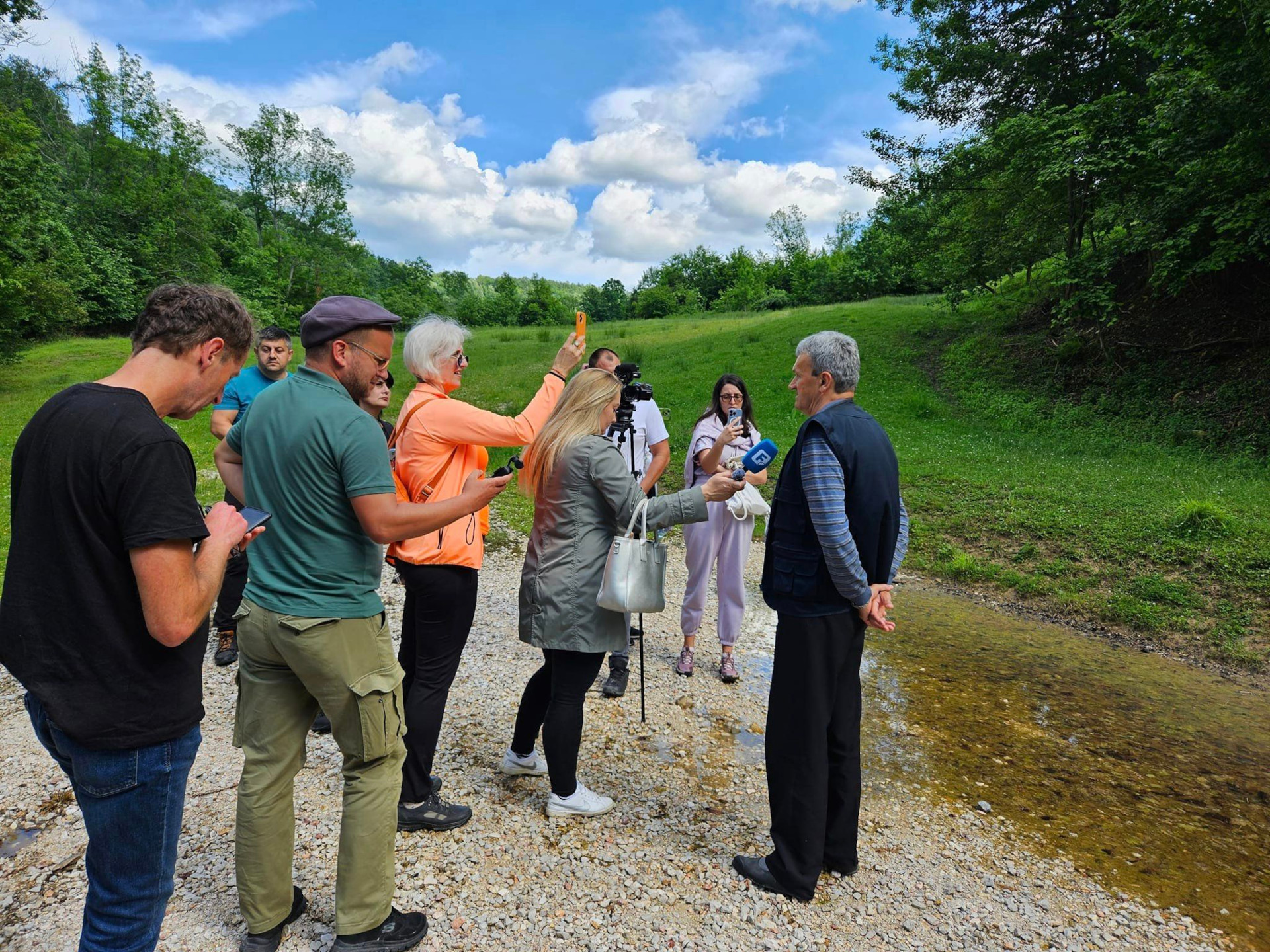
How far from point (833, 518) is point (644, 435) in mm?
3104

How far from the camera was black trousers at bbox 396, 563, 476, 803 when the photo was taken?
11.6ft

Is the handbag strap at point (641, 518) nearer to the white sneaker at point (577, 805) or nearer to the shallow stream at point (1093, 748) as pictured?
the white sneaker at point (577, 805)

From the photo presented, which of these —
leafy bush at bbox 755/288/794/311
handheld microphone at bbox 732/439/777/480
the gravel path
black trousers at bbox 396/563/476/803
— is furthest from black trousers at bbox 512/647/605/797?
leafy bush at bbox 755/288/794/311

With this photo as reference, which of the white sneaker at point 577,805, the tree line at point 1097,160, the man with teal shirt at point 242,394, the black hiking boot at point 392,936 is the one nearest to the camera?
the black hiking boot at point 392,936

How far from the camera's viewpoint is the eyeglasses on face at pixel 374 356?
2.73m

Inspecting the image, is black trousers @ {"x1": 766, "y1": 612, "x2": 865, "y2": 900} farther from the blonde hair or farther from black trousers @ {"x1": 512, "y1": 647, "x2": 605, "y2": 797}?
the blonde hair

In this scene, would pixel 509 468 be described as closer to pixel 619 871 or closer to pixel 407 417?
pixel 407 417

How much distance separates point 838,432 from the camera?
327cm

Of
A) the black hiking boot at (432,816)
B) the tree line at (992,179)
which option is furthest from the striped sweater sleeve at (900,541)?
the tree line at (992,179)

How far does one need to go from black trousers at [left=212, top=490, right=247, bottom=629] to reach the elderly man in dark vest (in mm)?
4124

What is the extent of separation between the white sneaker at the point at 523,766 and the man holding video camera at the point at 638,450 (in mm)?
1330

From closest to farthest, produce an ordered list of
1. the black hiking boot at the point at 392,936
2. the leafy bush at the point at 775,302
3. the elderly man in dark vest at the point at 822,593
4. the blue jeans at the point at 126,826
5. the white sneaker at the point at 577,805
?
the blue jeans at the point at 126,826 < the black hiking boot at the point at 392,936 < the elderly man in dark vest at the point at 822,593 < the white sneaker at the point at 577,805 < the leafy bush at the point at 775,302

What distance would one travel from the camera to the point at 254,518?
2217 millimetres

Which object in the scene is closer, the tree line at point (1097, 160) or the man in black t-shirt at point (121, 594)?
the man in black t-shirt at point (121, 594)
